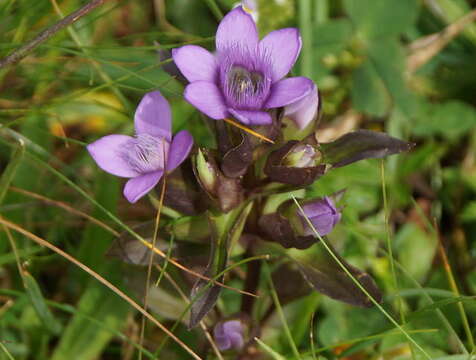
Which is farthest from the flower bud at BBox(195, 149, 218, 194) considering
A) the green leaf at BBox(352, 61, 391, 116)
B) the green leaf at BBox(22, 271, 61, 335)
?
the green leaf at BBox(352, 61, 391, 116)

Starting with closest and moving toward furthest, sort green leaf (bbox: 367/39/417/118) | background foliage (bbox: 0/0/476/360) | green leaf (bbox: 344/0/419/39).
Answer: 1. background foliage (bbox: 0/0/476/360)
2. green leaf (bbox: 367/39/417/118)
3. green leaf (bbox: 344/0/419/39)

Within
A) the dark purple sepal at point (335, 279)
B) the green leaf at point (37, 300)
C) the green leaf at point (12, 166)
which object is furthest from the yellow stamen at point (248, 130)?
the green leaf at point (37, 300)

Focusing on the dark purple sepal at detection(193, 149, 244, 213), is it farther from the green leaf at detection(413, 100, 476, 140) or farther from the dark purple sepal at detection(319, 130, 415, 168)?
the green leaf at detection(413, 100, 476, 140)

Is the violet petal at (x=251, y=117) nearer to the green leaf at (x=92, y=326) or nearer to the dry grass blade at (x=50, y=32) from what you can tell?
the dry grass blade at (x=50, y=32)

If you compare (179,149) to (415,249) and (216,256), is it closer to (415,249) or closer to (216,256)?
(216,256)

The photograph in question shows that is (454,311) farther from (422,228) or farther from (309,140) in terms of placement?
(309,140)
